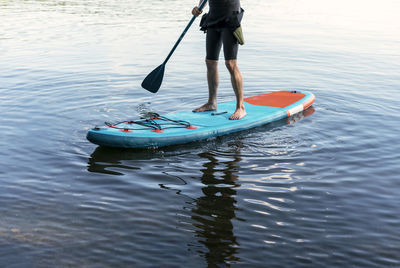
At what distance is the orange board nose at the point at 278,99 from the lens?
23.2ft

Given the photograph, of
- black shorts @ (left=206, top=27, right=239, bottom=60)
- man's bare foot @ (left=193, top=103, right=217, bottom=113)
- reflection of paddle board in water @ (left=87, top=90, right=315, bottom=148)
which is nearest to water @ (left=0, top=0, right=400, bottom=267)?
reflection of paddle board in water @ (left=87, top=90, right=315, bottom=148)

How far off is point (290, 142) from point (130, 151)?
5.84 feet

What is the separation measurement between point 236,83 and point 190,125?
841 millimetres

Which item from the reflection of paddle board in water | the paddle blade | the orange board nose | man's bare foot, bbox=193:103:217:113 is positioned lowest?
the reflection of paddle board in water

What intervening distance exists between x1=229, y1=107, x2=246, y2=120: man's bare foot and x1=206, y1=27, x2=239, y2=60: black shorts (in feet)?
2.13

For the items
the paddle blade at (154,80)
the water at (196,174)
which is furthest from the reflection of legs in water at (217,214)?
the paddle blade at (154,80)

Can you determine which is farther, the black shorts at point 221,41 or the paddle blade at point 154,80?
the paddle blade at point 154,80

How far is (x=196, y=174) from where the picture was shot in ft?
16.1

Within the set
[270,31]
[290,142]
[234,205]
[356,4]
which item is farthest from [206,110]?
[356,4]

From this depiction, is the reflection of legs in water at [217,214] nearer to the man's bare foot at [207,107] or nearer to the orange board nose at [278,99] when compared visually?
the man's bare foot at [207,107]

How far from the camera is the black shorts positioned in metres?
6.12

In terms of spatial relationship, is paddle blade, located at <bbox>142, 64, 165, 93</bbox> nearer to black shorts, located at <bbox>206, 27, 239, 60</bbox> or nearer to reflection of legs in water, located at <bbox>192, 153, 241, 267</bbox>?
black shorts, located at <bbox>206, 27, 239, 60</bbox>

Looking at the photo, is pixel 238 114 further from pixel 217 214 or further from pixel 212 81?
pixel 217 214

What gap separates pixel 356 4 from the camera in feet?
76.9
